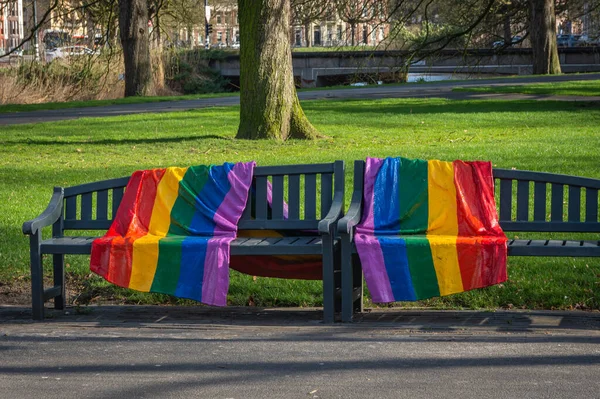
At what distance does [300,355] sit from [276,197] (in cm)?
155

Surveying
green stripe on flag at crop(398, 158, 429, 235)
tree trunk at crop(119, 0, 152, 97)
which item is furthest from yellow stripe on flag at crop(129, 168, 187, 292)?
tree trunk at crop(119, 0, 152, 97)

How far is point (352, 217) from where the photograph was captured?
597cm

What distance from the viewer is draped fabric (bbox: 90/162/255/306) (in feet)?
20.2

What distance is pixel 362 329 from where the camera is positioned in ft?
18.9

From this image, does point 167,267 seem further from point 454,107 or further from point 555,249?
point 454,107

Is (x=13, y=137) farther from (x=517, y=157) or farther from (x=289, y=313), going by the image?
(x=289, y=313)

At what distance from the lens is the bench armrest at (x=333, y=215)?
19.0ft

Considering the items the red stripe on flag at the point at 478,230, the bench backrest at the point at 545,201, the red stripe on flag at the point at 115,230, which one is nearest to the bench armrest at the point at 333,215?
the bench backrest at the point at 545,201

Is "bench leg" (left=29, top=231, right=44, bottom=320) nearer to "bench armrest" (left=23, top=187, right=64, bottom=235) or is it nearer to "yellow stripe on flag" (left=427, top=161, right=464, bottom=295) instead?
"bench armrest" (left=23, top=187, right=64, bottom=235)

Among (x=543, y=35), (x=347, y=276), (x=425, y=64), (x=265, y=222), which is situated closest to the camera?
A: (x=347, y=276)

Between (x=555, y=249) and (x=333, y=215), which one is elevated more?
(x=333, y=215)


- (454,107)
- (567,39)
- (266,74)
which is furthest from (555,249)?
(567,39)

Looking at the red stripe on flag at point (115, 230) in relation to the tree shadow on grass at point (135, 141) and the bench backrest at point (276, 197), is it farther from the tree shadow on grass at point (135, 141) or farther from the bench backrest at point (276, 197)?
the tree shadow on grass at point (135, 141)

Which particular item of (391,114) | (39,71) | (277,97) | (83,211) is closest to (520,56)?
(39,71)
